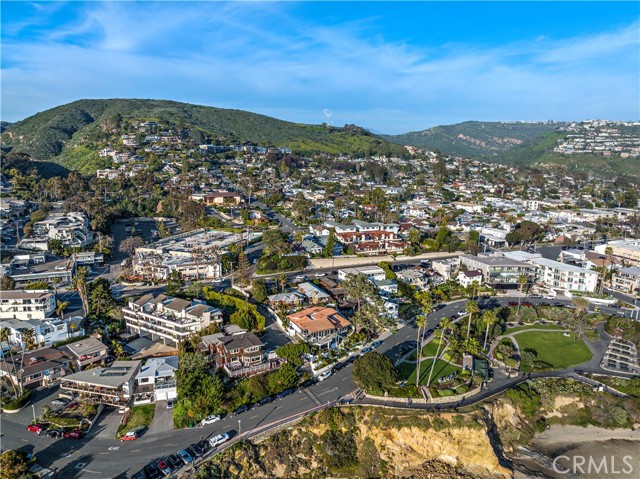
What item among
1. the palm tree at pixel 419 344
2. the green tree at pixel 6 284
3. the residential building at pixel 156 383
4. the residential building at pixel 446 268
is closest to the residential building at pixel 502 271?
the residential building at pixel 446 268

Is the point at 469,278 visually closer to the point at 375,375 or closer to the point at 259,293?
the point at 259,293

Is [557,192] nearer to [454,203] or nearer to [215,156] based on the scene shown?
[454,203]

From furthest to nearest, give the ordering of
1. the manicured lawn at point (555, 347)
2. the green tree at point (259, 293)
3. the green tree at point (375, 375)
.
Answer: the green tree at point (259, 293) < the manicured lawn at point (555, 347) < the green tree at point (375, 375)

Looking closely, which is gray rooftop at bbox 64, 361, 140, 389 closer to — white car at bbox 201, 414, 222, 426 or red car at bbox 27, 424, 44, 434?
red car at bbox 27, 424, 44, 434

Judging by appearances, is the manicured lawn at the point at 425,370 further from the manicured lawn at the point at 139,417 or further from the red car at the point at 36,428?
the red car at the point at 36,428

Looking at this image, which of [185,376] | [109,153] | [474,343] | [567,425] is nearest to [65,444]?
[185,376]

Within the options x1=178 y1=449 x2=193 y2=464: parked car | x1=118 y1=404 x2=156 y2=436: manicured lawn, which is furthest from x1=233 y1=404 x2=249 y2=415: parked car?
x1=118 y1=404 x2=156 y2=436: manicured lawn
